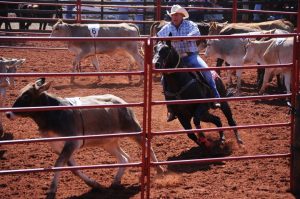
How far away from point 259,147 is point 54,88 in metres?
5.52

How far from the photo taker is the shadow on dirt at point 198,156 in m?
7.32

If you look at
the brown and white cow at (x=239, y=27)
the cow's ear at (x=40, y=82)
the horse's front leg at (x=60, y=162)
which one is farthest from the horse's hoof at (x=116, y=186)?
the brown and white cow at (x=239, y=27)

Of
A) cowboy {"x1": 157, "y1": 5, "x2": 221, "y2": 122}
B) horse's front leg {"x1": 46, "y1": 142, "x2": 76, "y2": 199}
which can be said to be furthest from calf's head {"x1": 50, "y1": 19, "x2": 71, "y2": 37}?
horse's front leg {"x1": 46, "y1": 142, "x2": 76, "y2": 199}

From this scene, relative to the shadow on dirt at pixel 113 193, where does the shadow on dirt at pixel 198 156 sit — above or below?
above

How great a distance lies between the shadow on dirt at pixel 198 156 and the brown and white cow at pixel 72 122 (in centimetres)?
68

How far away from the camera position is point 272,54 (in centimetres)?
1166

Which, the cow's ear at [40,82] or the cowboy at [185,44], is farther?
the cowboy at [185,44]

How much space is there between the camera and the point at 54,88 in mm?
12422

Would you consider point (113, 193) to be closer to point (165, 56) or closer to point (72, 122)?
point (72, 122)

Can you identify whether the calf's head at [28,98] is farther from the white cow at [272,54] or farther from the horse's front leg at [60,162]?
the white cow at [272,54]

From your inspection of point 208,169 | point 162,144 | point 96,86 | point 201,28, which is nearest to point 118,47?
point 96,86

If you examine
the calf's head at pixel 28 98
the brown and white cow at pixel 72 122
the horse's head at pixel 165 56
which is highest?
the horse's head at pixel 165 56

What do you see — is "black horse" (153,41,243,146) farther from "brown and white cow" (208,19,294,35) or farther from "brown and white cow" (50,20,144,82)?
"brown and white cow" (208,19,294,35)

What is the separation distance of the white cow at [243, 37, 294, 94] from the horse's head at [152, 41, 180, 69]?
3.84 m
